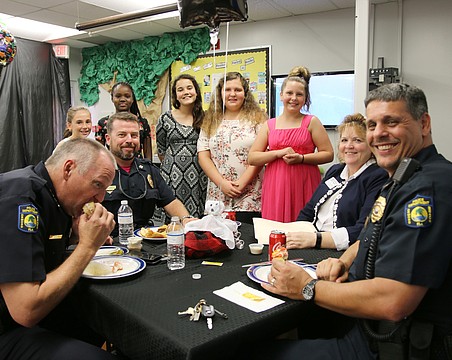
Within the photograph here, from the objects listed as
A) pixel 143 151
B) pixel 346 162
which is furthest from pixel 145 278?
pixel 143 151

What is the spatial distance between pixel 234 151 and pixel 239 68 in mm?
2797

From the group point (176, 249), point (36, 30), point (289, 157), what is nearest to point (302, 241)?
point (176, 249)

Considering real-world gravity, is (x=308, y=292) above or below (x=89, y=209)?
below

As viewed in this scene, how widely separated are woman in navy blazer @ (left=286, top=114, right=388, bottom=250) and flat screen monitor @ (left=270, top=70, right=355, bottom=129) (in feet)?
8.86

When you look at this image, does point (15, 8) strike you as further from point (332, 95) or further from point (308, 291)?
point (308, 291)

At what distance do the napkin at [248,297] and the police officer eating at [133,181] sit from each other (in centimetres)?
109

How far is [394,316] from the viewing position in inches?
45.9

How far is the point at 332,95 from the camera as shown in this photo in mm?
4887

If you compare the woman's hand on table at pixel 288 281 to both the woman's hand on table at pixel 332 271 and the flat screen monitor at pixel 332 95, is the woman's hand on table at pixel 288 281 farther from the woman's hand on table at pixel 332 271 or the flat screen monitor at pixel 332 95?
the flat screen monitor at pixel 332 95

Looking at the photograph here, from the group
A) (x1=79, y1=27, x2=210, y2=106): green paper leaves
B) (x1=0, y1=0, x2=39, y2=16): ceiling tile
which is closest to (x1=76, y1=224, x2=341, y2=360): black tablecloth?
(x1=0, y1=0, x2=39, y2=16): ceiling tile

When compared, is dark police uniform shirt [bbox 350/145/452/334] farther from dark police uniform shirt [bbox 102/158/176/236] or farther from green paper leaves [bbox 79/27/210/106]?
green paper leaves [bbox 79/27/210/106]

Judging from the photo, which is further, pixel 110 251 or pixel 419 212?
pixel 110 251

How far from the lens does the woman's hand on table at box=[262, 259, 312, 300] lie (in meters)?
1.36

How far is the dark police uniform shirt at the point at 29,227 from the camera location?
129cm
